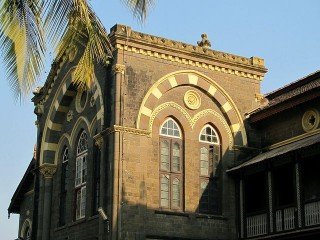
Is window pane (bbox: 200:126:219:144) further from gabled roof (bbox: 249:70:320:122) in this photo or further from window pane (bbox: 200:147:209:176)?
gabled roof (bbox: 249:70:320:122)

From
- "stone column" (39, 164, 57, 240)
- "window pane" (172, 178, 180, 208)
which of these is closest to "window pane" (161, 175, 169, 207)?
"window pane" (172, 178, 180, 208)

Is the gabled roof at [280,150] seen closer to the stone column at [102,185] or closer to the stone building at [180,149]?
the stone building at [180,149]

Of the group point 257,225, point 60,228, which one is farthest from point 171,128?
point 60,228

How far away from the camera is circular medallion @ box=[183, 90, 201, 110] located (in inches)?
983

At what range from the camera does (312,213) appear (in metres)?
20.7

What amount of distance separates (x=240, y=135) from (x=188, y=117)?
2267 millimetres

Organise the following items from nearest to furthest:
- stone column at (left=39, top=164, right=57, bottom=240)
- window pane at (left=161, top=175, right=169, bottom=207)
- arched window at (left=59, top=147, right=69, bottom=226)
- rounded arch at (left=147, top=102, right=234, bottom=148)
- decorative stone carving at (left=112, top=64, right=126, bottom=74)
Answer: decorative stone carving at (left=112, top=64, right=126, bottom=74)
window pane at (left=161, top=175, right=169, bottom=207)
rounded arch at (left=147, top=102, right=234, bottom=148)
arched window at (left=59, top=147, right=69, bottom=226)
stone column at (left=39, top=164, right=57, bottom=240)

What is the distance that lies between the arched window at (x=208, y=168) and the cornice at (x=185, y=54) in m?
2.48

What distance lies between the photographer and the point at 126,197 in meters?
22.3

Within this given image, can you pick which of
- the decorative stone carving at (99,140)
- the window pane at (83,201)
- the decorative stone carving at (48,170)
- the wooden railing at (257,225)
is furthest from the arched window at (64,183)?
the wooden railing at (257,225)

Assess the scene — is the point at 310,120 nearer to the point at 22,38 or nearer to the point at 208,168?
the point at 208,168

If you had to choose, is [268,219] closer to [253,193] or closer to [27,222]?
[253,193]

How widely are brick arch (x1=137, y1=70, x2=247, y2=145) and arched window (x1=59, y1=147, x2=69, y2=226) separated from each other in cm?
522

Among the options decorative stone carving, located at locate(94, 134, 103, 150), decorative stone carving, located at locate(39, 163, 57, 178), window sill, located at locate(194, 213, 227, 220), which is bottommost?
window sill, located at locate(194, 213, 227, 220)
